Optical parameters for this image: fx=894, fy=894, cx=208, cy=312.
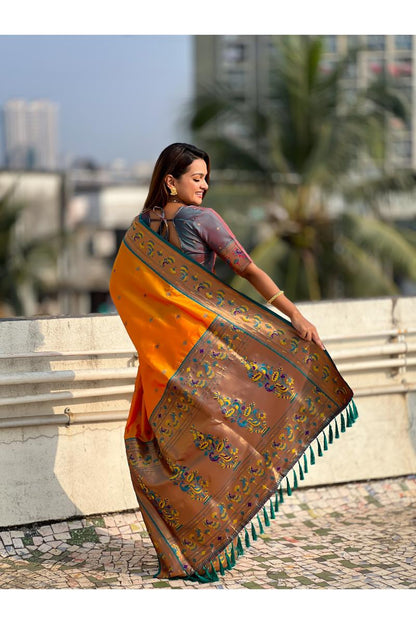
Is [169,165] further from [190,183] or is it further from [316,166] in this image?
[316,166]

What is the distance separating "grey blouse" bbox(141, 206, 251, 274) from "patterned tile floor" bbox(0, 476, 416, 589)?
1357mm

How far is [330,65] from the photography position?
19.0 m

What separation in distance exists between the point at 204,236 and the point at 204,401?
68cm

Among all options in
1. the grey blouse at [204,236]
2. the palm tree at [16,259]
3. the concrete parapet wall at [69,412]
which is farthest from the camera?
the palm tree at [16,259]

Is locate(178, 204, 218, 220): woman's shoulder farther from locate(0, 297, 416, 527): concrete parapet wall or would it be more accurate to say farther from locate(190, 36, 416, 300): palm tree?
locate(190, 36, 416, 300): palm tree

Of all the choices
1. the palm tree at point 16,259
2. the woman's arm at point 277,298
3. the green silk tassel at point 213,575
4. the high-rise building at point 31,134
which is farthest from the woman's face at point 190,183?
the high-rise building at point 31,134

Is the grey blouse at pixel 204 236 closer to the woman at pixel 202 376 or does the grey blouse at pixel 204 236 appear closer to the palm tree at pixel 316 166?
the woman at pixel 202 376

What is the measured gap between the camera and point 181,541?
377 centimetres

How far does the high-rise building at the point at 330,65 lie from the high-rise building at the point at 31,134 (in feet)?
22.7

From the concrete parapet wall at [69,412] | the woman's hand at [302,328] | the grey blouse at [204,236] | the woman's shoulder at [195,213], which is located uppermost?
the woman's shoulder at [195,213]

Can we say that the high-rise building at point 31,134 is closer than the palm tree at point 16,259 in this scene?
No

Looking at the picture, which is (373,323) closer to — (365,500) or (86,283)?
(365,500)

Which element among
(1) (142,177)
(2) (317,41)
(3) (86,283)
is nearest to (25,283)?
(3) (86,283)

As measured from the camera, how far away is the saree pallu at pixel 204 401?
370cm
